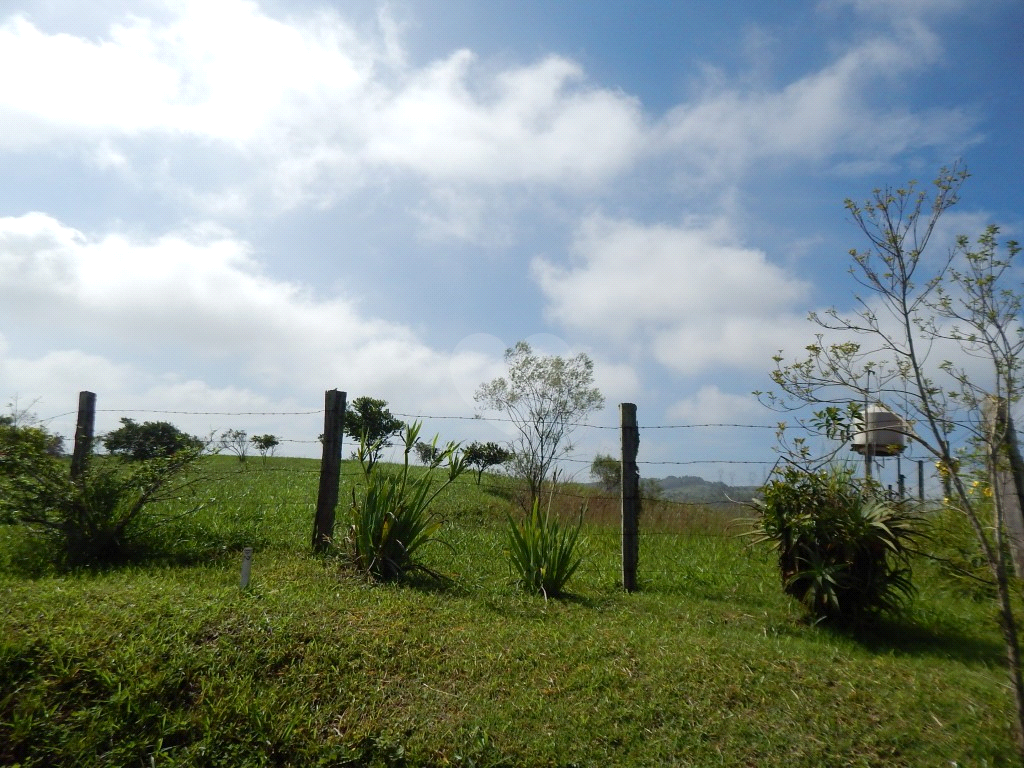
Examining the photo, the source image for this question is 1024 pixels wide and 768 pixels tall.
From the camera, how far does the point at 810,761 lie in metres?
3.76

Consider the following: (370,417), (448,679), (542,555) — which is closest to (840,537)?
(542,555)

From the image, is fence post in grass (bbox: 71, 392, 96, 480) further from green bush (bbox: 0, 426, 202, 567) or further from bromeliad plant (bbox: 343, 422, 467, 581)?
bromeliad plant (bbox: 343, 422, 467, 581)

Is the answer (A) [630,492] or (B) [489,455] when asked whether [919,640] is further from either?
(B) [489,455]

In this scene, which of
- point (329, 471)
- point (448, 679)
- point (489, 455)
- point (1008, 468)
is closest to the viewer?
point (1008, 468)

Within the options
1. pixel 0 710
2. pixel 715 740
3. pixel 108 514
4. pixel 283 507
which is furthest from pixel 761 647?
pixel 283 507

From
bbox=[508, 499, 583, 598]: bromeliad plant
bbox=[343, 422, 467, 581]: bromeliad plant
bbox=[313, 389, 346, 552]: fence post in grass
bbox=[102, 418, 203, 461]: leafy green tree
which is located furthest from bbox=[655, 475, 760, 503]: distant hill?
bbox=[102, 418, 203, 461]: leafy green tree

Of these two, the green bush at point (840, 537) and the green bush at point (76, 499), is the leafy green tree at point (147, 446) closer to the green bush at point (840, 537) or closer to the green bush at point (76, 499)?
the green bush at point (76, 499)

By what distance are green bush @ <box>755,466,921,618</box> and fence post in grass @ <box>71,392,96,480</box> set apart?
7055 mm

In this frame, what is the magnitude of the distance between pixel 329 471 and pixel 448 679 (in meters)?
3.44

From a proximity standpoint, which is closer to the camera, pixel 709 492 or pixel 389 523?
pixel 389 523

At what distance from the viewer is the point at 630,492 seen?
24.3 ft

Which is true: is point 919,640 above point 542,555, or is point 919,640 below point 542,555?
below

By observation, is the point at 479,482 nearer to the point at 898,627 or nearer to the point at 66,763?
the point at 898,627

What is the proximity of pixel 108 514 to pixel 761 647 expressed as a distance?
243 inches
